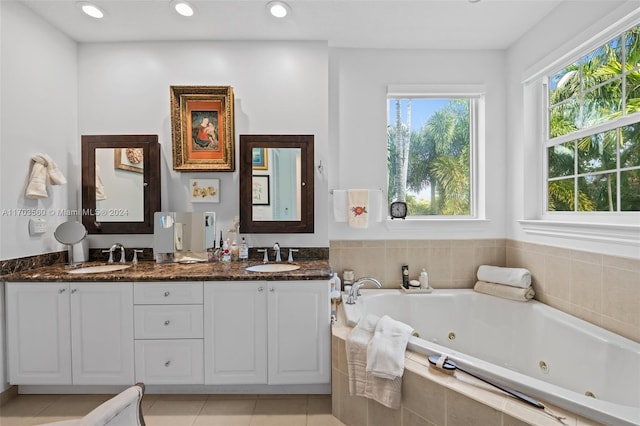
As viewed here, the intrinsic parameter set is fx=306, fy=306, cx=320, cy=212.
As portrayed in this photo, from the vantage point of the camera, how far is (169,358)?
2.01 metres

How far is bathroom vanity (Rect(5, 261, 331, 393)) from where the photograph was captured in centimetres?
200

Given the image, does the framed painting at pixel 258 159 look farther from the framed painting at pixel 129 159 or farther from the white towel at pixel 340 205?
the framed painting at pixel 129 159

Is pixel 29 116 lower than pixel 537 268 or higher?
higher

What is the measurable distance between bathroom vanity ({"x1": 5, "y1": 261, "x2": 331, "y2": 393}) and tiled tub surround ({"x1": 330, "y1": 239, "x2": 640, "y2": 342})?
759mm

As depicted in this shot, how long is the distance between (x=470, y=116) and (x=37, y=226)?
3557 millimetres

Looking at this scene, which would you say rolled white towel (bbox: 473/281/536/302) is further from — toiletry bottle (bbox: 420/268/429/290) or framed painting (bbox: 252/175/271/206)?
framed painting (bbox: 252/175/271/206)

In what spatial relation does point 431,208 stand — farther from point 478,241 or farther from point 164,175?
point 164,175

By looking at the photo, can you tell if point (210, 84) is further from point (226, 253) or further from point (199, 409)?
point (199, 409)

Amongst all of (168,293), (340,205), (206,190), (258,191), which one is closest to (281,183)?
(258,191)

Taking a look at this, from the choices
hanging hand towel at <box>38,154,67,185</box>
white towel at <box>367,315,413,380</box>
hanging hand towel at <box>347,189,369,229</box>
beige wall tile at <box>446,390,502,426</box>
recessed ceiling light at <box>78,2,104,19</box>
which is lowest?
beige wall tile at <box>446,390,502,426</box>

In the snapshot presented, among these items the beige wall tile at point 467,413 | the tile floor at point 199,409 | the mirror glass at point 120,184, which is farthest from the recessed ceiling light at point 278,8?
the tile floor at point 199,409

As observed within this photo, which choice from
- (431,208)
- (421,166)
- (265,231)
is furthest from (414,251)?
(265,231)

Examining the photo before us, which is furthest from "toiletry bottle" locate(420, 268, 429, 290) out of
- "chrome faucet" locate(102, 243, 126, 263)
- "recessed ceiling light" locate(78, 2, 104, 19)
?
"recessed ceiling light" locate(78, 2, 104, 19)

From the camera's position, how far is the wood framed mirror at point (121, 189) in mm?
2484
